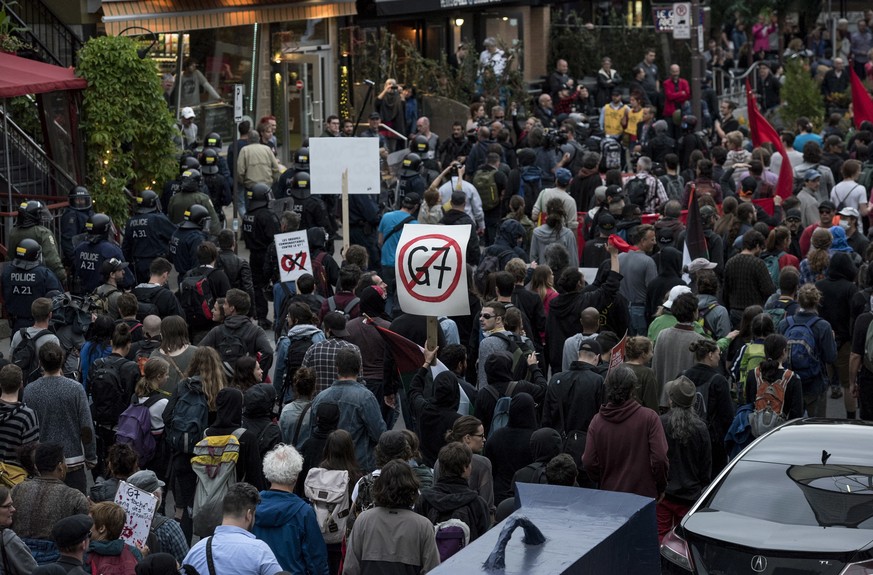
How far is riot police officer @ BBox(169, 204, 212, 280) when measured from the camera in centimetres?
1380

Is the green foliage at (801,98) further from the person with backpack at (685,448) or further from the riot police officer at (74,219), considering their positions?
the person with backpack at (685,448)

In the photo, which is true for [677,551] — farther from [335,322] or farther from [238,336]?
[238,336]

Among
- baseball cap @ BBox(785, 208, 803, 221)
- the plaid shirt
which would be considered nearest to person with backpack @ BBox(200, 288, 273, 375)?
the plaid shirt

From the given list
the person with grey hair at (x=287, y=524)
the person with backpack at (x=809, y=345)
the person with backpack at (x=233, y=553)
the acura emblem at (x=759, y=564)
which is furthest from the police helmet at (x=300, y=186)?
the acura emblem at (x=759, y=564)

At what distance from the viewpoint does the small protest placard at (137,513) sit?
6.96m

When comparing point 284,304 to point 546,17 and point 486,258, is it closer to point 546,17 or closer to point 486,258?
point 486,258

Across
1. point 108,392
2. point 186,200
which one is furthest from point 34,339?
point 186,200

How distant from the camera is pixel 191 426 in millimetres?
8742

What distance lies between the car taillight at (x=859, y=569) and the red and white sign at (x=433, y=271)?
12.8 feet

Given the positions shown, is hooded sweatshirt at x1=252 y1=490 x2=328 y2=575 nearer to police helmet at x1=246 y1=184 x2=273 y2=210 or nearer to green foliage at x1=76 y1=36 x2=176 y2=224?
police helmet at x1=246 y1=184 x2=273 y2=210

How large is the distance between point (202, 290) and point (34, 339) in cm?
200

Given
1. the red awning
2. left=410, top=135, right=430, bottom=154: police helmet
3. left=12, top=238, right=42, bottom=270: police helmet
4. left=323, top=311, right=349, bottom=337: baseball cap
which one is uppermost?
the red awning

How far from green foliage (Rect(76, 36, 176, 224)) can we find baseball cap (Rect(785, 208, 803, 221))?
8586 millimetres

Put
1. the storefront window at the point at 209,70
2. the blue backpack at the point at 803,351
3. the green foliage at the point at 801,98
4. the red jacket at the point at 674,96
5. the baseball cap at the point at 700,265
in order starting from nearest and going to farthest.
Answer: the blue backpack at the point at 803,351, the baseball cap at the point at 700,265, the storefront window at the point at 209,70, the green foliage at the point at 801,98, the red jacket at the point at 674,96
